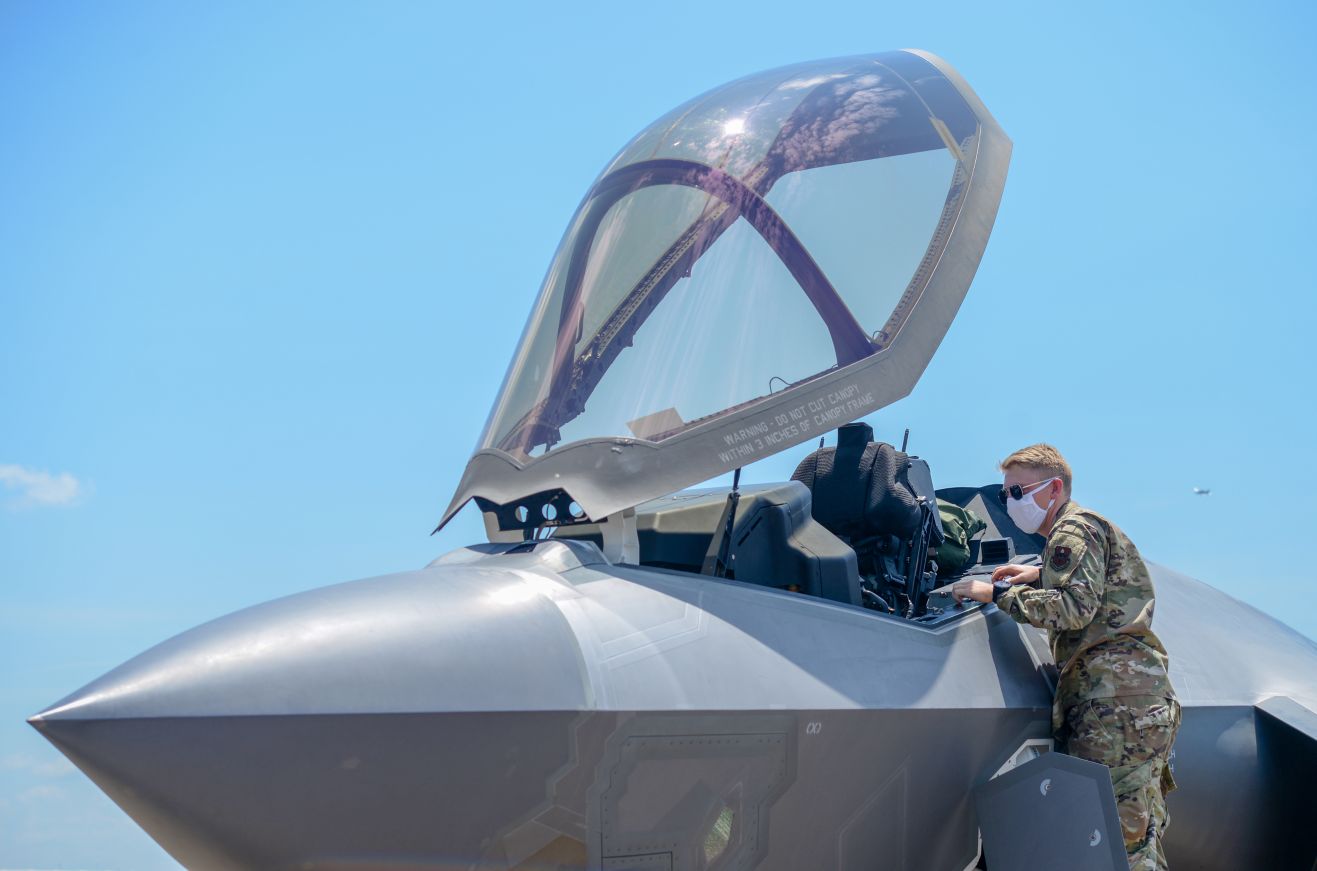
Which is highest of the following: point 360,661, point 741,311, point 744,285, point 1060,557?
point 744,285

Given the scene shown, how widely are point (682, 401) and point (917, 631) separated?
4.03ft

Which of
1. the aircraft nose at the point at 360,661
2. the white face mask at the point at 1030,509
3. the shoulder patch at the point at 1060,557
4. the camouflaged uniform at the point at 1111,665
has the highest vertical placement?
the aircraft nose at the point at 360,661

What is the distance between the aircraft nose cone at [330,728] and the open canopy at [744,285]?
3.62 feet

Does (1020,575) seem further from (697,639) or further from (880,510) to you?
(697,639)

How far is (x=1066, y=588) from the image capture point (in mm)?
4598

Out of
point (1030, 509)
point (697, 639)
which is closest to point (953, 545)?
point (1030, 509)

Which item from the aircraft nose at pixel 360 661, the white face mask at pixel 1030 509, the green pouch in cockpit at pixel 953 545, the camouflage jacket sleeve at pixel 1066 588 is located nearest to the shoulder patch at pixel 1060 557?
the camouflage jacket sleeve at pixel 1066 588

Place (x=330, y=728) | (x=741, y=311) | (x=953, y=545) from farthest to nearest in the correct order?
(x=953, y=545), (x=741, y=311), (x=330, y=728)

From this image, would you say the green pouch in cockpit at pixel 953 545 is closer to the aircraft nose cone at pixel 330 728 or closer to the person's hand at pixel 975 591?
the person's hand at pixel 975 591

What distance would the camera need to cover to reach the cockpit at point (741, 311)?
445 cm

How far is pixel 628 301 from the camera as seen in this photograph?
4902 millimetres

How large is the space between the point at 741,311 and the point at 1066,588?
1.66 metres

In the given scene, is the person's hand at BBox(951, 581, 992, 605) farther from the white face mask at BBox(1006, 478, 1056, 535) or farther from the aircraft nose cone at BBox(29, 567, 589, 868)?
the aircraft nose cone at BBox(29, 567, 589, 868)

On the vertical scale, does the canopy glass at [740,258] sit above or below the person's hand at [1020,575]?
above
